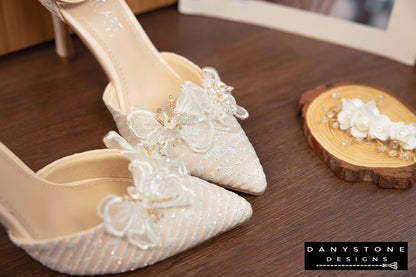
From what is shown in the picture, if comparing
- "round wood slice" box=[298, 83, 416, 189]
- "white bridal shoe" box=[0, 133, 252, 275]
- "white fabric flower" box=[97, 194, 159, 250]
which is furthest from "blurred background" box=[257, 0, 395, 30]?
"white fabric flower" box=[97, 194, 159, 250]

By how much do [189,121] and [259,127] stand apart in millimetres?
299

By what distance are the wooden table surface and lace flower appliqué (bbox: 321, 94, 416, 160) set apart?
3.8 inches

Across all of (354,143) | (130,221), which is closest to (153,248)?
(130,221)

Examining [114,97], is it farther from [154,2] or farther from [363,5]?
[363,5]

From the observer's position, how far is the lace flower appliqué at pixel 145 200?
87 centimetres

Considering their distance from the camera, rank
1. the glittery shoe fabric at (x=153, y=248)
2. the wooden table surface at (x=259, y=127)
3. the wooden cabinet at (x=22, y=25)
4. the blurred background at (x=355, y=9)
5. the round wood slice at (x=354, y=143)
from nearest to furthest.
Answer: the glittery shoe fabric at (x=153, y=248) → the wooden table surface at (x=259, y=127) → the round wood slice at (x=354, y=143) → the wooden cabinet at (x=22, y=25) → the blurred background at (x=355, y=9)

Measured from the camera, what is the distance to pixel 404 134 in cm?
118

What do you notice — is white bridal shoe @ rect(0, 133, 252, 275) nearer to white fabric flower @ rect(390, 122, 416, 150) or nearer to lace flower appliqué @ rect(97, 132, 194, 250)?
lace flower appliqué @ rect(97, 132, 194, 250)

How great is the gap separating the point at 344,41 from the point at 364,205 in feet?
2.29

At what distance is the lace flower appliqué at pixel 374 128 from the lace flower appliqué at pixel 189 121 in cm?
30

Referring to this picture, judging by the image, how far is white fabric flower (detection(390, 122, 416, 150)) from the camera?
46.4 inches

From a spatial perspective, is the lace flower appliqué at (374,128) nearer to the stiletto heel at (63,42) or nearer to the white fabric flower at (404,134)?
the white fabric flower at (404,134)

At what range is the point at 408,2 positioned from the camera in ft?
4.82

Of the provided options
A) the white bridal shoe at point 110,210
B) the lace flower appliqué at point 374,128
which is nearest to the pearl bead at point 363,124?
the lace flower appliqué at point 374,128
